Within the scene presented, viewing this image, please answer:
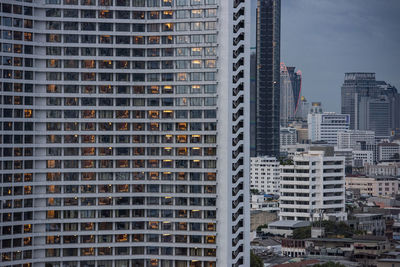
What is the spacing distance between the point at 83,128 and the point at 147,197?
16.4m

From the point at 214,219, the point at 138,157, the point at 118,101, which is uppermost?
the point at 118,101

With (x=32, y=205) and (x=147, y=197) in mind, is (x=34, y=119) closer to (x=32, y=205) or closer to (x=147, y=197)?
(x=32, y=205)

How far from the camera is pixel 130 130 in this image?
486 feet

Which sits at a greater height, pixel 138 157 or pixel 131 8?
pixel 131 8

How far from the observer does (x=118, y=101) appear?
148 m

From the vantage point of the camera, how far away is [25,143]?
471 ft

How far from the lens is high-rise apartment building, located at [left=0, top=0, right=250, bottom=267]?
144 m

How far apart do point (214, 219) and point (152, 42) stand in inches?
1300

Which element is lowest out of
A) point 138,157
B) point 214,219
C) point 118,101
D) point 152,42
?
point 214,219

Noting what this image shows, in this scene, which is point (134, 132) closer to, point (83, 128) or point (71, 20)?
point (83, 128)

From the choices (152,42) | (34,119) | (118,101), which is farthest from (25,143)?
(152,42)

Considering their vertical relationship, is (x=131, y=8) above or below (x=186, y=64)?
above

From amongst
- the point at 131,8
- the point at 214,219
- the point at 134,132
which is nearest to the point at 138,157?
the point at 134,132

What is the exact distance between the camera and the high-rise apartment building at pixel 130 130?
14400 cm
